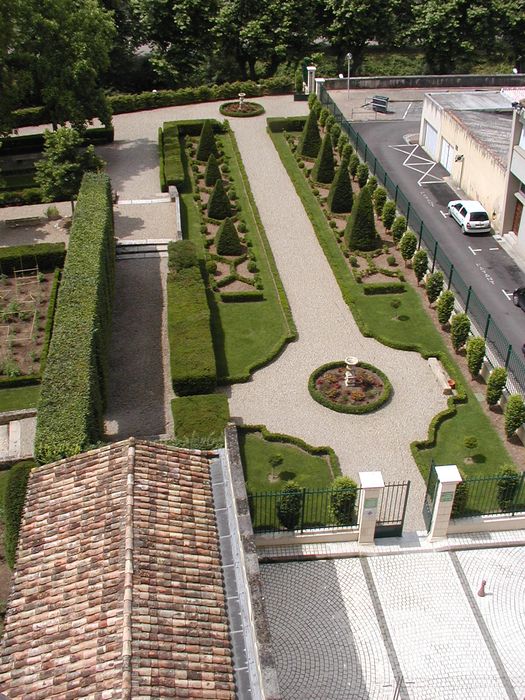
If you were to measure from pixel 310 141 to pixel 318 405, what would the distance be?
88.9 ft

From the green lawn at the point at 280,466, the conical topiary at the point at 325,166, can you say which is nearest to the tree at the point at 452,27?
the conical topiary at the point at 325,166

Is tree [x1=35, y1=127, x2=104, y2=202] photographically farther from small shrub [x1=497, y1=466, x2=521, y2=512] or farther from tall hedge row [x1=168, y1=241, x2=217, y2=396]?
small shrub [x1=497, y1=466, x2=521, y2=512]

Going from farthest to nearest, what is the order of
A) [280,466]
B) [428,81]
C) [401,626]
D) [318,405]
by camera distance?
[428,81] < [318,405] < [280,466] < [401,626]

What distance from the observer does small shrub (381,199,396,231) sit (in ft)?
139

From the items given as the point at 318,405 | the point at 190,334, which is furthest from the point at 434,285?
the point at 190,334

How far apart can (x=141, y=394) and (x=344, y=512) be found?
1043 cm

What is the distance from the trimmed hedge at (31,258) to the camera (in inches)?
1538

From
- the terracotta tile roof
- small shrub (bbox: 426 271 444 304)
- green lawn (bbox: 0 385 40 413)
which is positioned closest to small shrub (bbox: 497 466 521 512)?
the terracotta tile roof

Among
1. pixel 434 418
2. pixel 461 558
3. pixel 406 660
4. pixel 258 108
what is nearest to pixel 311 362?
pixel 434 418

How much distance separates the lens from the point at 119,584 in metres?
16.7

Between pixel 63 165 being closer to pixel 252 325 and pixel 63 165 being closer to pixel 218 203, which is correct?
pixel 218 203

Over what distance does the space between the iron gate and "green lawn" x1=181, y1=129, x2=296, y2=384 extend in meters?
8.48

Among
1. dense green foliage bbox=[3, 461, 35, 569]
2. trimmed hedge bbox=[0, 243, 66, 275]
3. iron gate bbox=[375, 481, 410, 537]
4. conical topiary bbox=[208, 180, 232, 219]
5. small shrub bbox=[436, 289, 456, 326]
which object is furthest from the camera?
conical topiary bbox=[208, 180, 232, 219]

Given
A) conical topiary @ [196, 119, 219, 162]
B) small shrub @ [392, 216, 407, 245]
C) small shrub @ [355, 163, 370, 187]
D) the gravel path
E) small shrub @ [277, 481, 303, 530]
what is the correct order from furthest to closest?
conical topiary @ [196, 119, 219, 162] → small shrub @ [355, 163, 370, 187] → small shrub @ [392, 216, 407, 245] → the gravel path → small shrub @ [277, 481, 303, 530]
